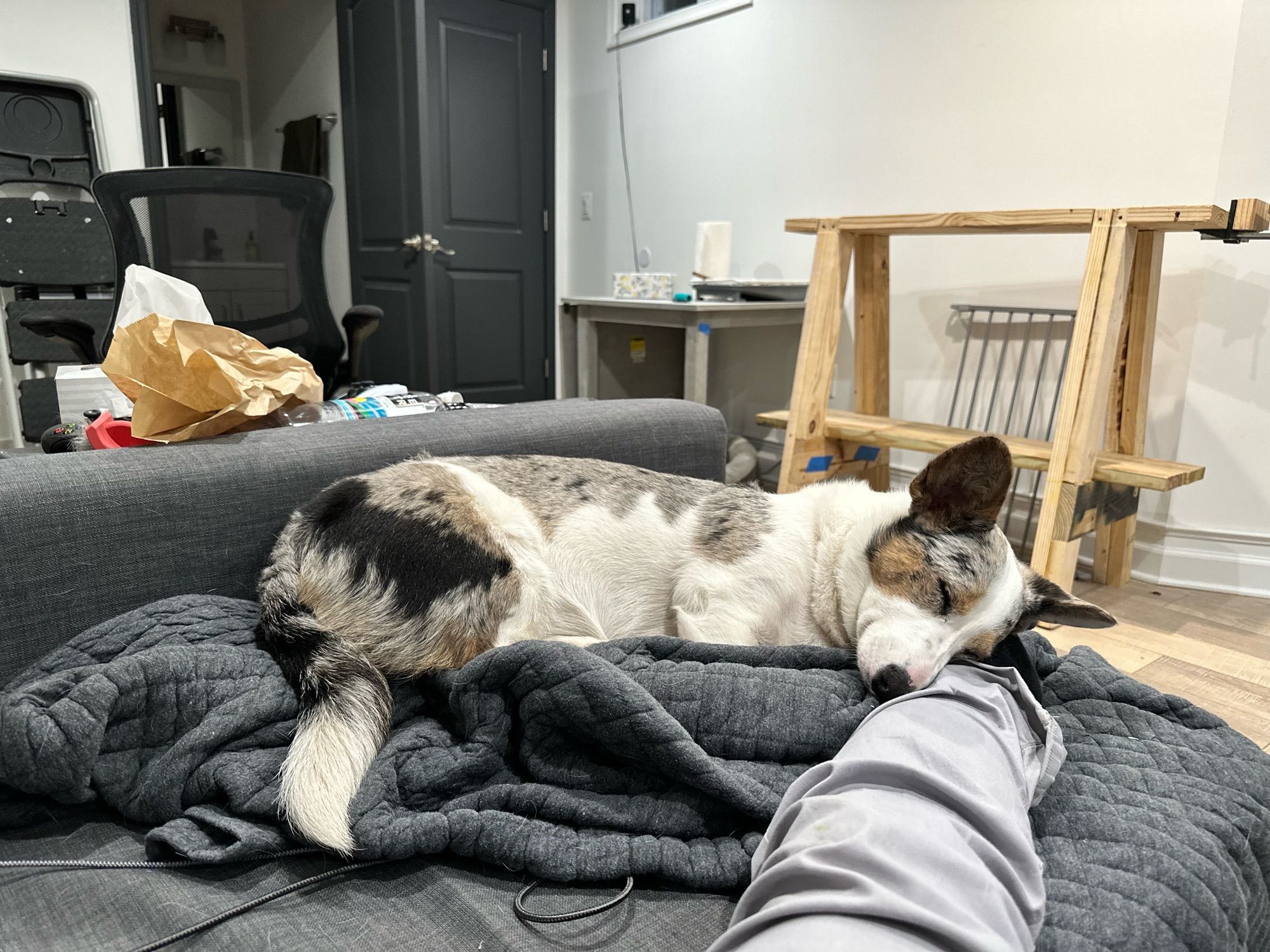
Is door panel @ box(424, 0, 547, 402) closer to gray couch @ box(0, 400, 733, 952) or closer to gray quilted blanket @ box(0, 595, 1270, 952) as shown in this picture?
gray couch @ box(0, 400, 733, 952)

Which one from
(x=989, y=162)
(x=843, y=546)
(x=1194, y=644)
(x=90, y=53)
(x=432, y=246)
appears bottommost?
(x=1194, y=644)

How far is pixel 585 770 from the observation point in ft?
3.52

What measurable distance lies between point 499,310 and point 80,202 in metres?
2.20

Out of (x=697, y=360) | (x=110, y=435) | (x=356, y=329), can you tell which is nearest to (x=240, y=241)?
(x=356, y=329)

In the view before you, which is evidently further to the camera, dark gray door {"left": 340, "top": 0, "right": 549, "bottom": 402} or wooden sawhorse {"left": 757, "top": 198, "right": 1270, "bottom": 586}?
dark gray door {"left": 340, "top": 0, "right": 549, "bottom": 402}

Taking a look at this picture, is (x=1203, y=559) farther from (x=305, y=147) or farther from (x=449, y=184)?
(x=305, y=147)

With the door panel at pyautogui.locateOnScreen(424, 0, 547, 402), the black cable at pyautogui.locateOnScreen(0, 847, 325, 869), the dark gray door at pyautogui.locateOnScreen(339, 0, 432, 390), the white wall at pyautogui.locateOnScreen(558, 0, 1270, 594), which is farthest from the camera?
the door panel at pyautogui.locateOnScreen(424, 0, 547, 402)

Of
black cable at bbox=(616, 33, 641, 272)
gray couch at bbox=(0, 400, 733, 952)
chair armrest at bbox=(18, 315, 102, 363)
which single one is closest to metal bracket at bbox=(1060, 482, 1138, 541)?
gray couch at bbox=(0, 400, 733, 952)

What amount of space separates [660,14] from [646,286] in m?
1.70

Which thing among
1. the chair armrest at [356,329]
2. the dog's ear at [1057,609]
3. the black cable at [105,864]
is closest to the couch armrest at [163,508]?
the black cable at [105,864]

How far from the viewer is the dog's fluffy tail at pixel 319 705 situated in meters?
0.97

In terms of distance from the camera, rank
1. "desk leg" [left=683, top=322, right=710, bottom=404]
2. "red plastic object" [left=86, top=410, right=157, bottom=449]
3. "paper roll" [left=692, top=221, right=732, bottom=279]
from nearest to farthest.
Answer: "red plastic object" [left=86, top=410, right=157, bottom=449] < "desk leg" [left=683, top=322, right=710, bottom=404] < "paper roll" [left=692, top=221, right=732, bottom=279]

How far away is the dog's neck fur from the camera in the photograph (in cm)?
140

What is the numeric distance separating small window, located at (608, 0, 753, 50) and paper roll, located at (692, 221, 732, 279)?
116 centimetres
